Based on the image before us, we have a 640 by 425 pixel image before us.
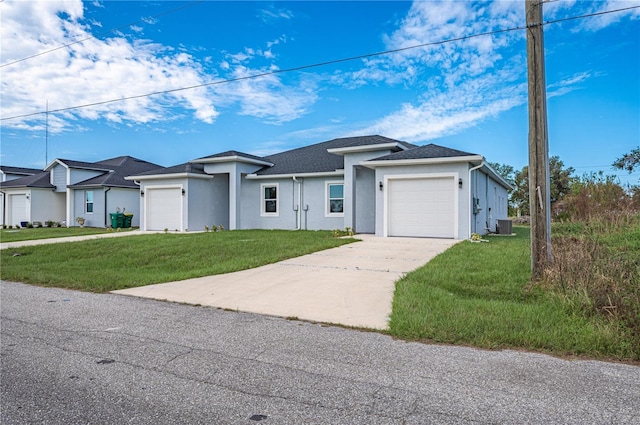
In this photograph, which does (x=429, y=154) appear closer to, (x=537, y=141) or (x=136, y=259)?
(x=537, y=141)

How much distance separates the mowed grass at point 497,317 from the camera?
4.18 meters

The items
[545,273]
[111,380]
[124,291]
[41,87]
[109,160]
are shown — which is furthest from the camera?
[109,160]

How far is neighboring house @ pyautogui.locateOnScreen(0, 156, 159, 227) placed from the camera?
25.4 m

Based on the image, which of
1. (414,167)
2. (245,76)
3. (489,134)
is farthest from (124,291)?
(489,134)

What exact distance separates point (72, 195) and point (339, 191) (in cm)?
1917

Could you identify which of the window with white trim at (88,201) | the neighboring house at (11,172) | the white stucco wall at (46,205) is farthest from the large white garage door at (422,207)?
the neighboring house at (11,172)

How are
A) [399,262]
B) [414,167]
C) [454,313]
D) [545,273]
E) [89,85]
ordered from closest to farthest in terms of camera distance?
[454,313], [545,273], [399,262], [414,167], [89,85]

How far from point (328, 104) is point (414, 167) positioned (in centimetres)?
927

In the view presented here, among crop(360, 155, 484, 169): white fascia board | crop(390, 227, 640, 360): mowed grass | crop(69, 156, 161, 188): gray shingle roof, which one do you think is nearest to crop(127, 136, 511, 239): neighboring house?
crop(360, 155, 484, 169): white fascia board

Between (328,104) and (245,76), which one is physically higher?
(328,104)

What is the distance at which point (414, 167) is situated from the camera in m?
14.4

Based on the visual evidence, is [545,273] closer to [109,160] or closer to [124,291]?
[124,291]

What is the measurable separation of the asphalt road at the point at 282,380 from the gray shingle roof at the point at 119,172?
22.6 meters

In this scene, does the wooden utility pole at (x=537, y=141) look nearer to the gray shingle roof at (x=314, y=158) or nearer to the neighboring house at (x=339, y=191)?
the neighboring house at (x=339, y=191)
